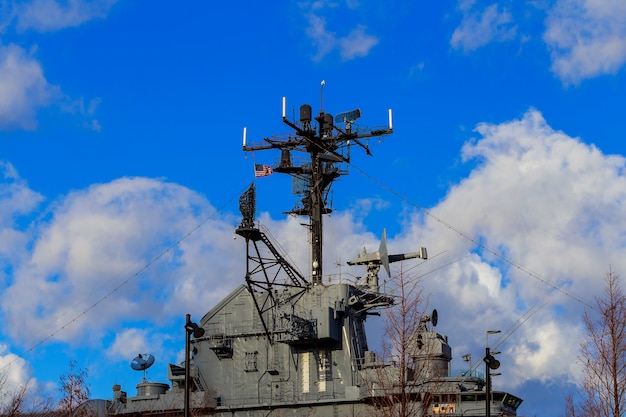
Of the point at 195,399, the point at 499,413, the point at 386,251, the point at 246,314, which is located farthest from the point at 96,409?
the point at 499,413

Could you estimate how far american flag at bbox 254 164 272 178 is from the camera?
2347 inches

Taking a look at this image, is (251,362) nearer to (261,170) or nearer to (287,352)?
(287,352)

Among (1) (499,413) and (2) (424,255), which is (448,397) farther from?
(2) (424,255)

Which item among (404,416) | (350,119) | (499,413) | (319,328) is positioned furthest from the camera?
(350,119)

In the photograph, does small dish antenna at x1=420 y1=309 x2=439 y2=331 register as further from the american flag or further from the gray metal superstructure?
the american flag

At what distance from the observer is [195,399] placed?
54906mm

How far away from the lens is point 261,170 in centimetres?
5988

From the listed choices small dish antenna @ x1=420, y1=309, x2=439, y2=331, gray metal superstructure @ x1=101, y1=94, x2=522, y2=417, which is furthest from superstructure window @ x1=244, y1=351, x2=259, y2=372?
small dish antenna @ x1=420, y1=309, x2=439, y2=331

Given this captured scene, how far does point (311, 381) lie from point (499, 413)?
37.7ft

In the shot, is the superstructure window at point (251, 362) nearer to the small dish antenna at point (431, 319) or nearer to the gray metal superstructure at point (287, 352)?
the gray metal superstructure at point (287, 352)

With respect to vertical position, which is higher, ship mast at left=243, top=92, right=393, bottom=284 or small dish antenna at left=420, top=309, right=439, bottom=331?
ship mast at left=243, top=92, right=393, bottom=284

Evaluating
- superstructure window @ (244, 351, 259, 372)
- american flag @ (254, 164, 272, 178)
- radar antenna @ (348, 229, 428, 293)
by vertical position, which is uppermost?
american flag @ (254, 164, 272, 178)

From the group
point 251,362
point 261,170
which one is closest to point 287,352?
point 251,362

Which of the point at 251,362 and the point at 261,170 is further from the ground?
the point at 261,170
